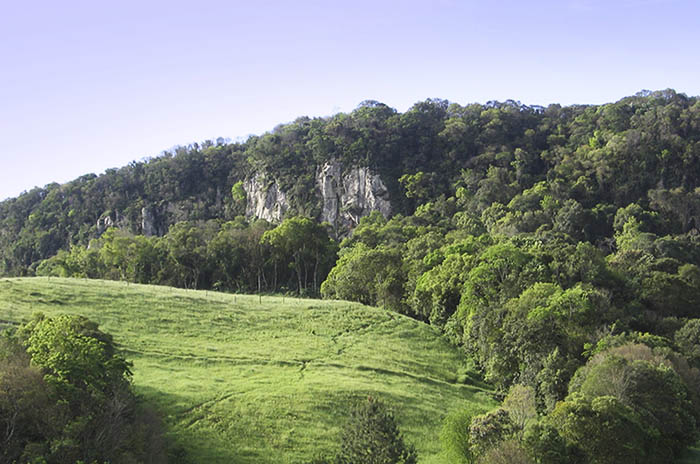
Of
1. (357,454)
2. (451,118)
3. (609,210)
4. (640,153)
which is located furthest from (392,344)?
(451,118)

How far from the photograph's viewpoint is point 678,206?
393 ft

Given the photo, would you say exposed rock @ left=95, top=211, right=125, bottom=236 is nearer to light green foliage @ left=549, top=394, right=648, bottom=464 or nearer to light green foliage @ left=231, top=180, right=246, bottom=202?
light green foliage @ left=231, top=180, right=246, bottom=202

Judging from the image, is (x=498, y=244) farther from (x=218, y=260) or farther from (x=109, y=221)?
(x=109, y=221)

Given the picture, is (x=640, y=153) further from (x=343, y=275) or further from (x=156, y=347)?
(x=156, y=347)

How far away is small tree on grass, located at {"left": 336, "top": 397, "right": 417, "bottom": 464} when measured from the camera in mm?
27797

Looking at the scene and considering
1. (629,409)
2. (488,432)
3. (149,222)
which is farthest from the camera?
(149,222)

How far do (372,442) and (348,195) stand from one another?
138 metres

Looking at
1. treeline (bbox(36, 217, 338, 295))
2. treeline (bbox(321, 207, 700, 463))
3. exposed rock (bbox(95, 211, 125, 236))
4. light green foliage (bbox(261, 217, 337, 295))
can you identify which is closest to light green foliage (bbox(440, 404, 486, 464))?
treeline (bbox(321, 207, 700, 463))

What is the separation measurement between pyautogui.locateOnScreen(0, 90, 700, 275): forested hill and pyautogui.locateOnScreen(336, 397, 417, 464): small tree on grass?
8779 centimetres

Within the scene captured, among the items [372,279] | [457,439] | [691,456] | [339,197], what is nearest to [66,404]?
[457,439]

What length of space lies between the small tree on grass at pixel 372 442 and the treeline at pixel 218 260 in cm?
6370

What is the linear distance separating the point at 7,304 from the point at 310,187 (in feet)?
396

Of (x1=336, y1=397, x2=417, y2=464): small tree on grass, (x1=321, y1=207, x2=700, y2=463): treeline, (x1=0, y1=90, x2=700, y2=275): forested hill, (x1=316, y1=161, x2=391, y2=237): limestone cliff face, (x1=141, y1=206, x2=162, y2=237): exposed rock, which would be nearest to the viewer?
(x1=336, y1=397, x2=417, y2=464): small tree on grass

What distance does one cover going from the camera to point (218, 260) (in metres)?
98.9
